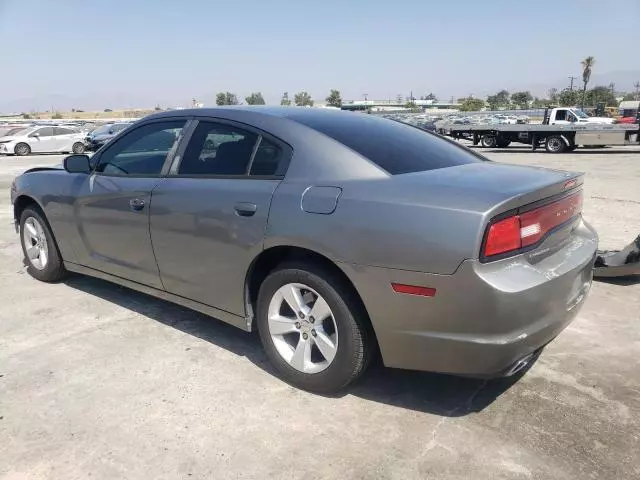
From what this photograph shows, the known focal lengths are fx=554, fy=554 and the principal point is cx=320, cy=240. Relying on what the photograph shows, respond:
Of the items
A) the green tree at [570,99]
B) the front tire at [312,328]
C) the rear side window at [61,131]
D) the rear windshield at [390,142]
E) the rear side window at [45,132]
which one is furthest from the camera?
the green tree at [570,99]

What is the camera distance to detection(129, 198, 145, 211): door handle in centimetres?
377

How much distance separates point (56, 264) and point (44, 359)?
5.09 feet

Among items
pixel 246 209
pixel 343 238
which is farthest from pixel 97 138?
pixel 343 238

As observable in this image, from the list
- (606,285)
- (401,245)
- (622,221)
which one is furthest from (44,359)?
(622,221)

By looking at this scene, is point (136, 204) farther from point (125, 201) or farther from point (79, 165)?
point (79, 165)

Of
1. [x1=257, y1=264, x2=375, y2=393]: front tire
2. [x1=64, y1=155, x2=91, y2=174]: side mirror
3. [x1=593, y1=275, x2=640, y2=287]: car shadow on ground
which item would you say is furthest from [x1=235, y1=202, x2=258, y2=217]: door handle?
[x1=593, y1=275, x2=640, y2=287]: car shadow on ground

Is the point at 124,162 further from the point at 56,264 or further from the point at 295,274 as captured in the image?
the point at 295,274

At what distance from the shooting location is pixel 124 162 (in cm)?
416

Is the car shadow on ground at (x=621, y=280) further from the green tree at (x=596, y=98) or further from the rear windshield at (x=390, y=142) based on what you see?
the green tree at (x=596, y=98)

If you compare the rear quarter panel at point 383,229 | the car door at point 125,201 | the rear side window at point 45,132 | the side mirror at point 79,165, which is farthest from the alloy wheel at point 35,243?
the rear side window at point 45,132

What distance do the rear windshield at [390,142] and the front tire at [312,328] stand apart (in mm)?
715

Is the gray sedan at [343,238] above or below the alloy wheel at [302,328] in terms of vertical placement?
above

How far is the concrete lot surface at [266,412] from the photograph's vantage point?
2490 mm

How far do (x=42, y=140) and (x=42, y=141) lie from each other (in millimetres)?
47
